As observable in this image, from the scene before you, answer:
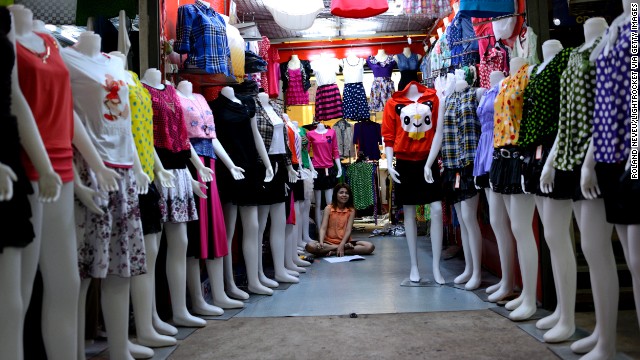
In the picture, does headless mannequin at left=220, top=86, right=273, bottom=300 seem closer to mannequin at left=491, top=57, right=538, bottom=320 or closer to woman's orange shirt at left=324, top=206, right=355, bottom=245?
mannequin at left=491, top=57, right=538, bottom=320

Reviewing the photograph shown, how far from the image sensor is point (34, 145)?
199 cm

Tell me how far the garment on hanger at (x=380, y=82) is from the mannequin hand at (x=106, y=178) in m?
8.15

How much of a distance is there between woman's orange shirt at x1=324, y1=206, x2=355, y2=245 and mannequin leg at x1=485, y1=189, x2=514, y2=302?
3.35 meters

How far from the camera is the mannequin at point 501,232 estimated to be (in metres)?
4.29

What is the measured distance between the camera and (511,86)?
12.1 ft

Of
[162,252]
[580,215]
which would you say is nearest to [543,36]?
[580,215]

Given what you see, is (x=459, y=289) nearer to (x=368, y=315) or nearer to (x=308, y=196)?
(x=368, y=315)

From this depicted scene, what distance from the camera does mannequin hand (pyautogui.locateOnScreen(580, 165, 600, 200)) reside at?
96.4 inches

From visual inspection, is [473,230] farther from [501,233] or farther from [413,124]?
[413,124]

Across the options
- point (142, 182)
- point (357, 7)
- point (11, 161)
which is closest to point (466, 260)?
point (357, 7)

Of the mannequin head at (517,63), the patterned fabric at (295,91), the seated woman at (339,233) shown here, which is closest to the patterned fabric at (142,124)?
the mannequin head at (517,63)

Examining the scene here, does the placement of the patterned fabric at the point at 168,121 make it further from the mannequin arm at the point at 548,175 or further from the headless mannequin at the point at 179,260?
the mannequin arm at the point at 548,175

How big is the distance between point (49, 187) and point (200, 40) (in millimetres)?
2885

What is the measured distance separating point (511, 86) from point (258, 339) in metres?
2.22
